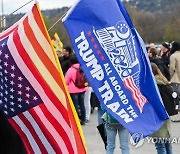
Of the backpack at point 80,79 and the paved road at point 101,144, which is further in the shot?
the backpack at point 80,79

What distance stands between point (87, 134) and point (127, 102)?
554 centimetres

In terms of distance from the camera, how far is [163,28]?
264ft

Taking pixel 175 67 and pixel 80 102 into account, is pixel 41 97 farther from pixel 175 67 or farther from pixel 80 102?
pixel 175 67

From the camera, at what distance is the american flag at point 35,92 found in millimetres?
3775

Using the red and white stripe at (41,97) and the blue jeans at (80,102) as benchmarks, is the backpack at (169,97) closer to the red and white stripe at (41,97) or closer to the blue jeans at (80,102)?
the red and white stripe at (41,97)

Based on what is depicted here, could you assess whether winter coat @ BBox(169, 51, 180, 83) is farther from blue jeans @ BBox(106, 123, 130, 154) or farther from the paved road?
blue jeans @ BBox(106, 123, 130, 154)

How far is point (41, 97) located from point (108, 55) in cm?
78

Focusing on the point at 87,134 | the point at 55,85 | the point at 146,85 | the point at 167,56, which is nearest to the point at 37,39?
the point at 55,85

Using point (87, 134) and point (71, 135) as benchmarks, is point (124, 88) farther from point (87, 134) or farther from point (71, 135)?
point (87, 134)

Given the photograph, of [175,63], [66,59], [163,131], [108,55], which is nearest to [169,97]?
[163,131]

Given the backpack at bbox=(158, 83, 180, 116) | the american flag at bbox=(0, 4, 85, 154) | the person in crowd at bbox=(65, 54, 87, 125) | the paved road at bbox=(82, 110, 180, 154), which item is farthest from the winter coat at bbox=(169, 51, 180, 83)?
the american flag at bbox=(0, 4, 85, 154)

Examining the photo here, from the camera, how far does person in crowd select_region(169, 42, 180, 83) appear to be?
34.2 feet

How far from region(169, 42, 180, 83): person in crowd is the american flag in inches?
271

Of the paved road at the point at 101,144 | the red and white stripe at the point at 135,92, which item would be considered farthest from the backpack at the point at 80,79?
the red and white stripe at the point at 135,92
